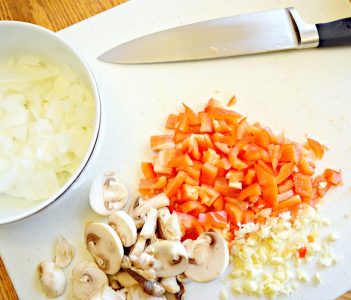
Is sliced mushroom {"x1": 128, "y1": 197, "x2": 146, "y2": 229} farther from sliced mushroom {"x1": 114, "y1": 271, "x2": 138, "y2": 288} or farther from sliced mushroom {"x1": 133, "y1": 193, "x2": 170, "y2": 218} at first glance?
sliced mushroom {"x1": 114, "y1": 271, "x2": 138, "y2": 288}

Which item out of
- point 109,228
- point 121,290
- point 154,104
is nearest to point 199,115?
point 154,104

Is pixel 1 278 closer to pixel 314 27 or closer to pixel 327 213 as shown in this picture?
pixel 327 213

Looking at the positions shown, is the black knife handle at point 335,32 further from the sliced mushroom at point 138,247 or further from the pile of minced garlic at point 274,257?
the sliced mushroom at point 138,247

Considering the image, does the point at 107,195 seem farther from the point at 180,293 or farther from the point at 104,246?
the point at 180,293

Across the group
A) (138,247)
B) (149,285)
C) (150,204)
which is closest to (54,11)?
(150,204)

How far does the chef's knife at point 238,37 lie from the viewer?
1.58 m

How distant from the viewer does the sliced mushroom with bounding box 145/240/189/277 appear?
4.42ft

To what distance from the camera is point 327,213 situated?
4.92 feet

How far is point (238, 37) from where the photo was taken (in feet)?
5.23

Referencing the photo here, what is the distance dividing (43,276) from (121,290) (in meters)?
0.23

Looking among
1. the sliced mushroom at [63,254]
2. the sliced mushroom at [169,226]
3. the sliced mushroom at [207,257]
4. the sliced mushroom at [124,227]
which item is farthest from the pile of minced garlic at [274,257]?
the sliced mushroom at [63,254]

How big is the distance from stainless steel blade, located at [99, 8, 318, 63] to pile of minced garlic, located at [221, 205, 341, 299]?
0.53m

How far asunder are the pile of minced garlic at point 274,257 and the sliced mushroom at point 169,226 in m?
0.17

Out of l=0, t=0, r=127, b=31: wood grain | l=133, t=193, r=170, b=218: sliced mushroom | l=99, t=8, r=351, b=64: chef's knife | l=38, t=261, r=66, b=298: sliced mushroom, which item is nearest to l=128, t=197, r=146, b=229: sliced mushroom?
l=133, t=193, r=170, b=218: sliced mushroom
